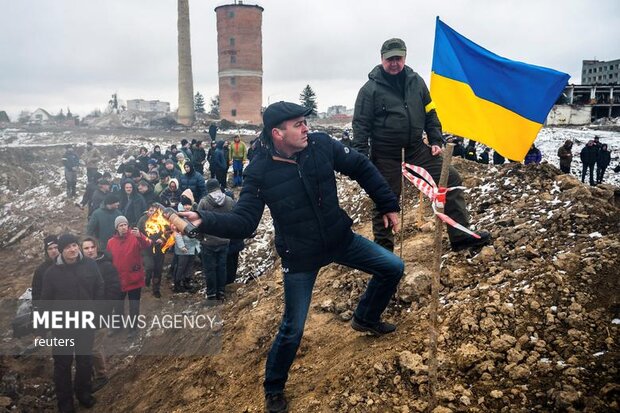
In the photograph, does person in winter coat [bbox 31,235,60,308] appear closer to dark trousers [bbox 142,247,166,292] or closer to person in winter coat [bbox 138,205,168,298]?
person in winter coat [bbox 138,205,168,298]

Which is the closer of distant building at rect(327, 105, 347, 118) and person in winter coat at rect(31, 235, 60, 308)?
person in winter coat at rect(31, 235, 60, 308)

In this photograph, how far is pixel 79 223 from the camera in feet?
50.3

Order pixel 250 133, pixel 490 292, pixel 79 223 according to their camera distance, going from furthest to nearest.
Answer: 1. pixel 250 133
2. pixel 79 223
3. pixel 490 292

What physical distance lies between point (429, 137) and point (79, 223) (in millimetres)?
14336

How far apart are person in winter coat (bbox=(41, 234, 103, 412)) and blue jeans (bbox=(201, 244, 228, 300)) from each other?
222 centimetres

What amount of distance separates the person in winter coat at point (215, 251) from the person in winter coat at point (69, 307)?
7.23 feet

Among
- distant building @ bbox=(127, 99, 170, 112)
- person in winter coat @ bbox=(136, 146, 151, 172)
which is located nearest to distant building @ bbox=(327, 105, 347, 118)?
distant building @ bbox=(127, 99, 170, 112)

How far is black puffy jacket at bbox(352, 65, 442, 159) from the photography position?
14.9 ft

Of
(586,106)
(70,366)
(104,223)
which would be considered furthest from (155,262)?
(586,106)

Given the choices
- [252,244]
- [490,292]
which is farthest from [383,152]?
[252,244]

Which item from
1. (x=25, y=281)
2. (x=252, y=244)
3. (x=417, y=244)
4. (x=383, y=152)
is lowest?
(x=25, y=281)

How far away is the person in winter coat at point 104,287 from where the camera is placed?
5566mm

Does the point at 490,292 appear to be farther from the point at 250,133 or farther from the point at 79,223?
the point at 250,133

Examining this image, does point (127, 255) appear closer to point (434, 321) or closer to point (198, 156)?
point (434, 321)
